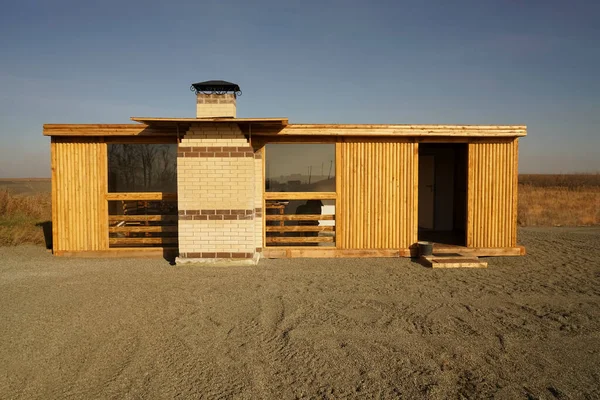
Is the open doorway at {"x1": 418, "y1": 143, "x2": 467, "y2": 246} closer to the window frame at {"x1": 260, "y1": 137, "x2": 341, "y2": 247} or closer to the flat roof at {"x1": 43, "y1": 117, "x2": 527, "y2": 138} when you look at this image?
the flat roof at {"x1": 43, "y1": 117, "x2": 527, "y2": 138}

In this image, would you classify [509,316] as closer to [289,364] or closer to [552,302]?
[552,302]

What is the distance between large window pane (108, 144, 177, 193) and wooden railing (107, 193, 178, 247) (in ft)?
0.81

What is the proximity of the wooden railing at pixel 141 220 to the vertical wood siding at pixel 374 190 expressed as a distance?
392 centimetres

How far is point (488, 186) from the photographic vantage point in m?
8.87

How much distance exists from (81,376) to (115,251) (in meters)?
5.83

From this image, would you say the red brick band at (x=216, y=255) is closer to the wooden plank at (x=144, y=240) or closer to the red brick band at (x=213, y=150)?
the wooden plank at (x=144, y=240)

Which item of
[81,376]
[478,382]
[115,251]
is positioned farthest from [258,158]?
[478,382]

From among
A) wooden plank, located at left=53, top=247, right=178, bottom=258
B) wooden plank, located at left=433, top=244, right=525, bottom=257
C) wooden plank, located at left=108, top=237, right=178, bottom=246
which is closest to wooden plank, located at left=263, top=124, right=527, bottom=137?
wooden plank, located at left=433, top=244, right=525, bottom=257

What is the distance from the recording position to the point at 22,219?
40.6 feet

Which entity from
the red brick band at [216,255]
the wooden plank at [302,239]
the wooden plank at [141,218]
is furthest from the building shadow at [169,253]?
the wooden plank at [302,239]

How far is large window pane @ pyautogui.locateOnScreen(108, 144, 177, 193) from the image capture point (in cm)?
883

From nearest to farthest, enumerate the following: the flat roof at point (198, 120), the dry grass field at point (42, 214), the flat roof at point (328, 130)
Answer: the flat roof at point (198, 120)
the flat roof at point (328, 130)
the dry grass field at point (42, 214)

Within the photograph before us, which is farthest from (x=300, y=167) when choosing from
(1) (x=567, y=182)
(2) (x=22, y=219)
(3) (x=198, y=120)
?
(1) (x=567, y=182)

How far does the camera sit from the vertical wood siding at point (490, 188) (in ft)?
29.0
